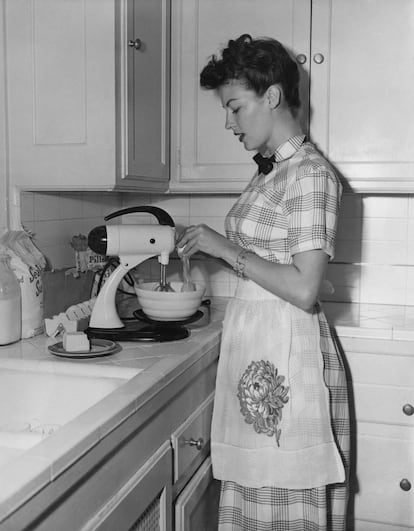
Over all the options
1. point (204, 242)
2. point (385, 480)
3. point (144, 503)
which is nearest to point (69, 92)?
point (204, 242)

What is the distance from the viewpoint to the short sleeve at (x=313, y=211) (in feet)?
5.59

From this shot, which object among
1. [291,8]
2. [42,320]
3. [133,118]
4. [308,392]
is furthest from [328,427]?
[291,8]

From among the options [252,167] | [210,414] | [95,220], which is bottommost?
[210,414]

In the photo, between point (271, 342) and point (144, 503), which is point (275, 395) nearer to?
point (271, 342)

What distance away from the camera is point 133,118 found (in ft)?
6.72

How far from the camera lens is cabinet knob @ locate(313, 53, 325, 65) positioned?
233 centimetres

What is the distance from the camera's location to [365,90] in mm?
2312

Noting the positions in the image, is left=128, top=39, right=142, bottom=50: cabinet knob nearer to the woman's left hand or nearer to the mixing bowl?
the woman's left hand

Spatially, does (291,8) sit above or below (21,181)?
above

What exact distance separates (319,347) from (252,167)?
781mm

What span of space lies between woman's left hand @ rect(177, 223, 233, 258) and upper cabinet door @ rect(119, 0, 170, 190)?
254mm

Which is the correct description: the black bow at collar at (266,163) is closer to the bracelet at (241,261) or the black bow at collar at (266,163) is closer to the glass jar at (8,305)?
the bracelet at (241,261)

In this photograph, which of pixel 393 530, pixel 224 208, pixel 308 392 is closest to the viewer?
pixel 308 392

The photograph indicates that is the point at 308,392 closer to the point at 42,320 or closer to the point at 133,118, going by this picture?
the point at 42,320
